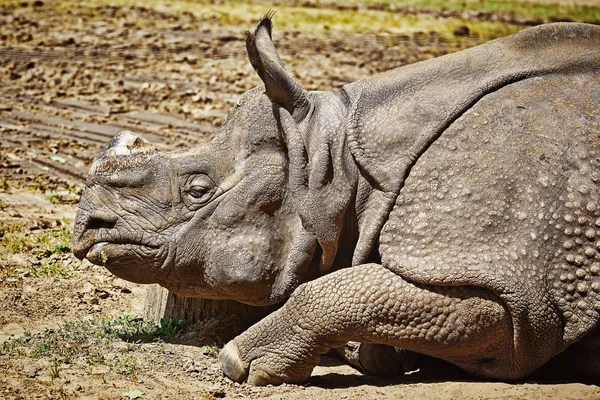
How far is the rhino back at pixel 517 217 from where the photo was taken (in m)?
5.03

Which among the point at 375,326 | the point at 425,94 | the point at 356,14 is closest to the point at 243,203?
the point at 375,326

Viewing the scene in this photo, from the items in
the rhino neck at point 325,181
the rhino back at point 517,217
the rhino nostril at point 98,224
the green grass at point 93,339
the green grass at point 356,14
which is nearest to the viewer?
the rhino back at point 517,217

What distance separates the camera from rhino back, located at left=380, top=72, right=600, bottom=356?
5027 millimetres

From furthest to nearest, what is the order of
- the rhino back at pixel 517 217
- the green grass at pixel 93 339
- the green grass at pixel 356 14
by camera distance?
the green grass at pixel 356 14, the green grass at pixel 93 339, the rhino back at pixel 517 217

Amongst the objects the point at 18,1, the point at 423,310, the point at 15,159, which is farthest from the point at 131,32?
the point at 423,310

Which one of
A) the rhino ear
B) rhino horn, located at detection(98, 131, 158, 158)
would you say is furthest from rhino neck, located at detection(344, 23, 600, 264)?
rhino horn, located at detection(98, 131, 158, 158)

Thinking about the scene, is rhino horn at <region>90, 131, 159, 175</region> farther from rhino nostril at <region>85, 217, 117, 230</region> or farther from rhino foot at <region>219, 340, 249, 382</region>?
rhino foot at <region>219, 340, 249, 382</region>

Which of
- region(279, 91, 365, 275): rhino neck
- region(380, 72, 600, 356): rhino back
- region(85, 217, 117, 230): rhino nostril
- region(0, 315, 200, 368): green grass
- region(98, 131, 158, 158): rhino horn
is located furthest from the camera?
region(98, 131, 158, 158): rhino horn

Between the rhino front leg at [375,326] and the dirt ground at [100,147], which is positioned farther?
the dirt ground at [100,147]

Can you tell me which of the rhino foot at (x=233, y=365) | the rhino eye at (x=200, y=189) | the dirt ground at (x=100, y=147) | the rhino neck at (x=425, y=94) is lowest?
the dirt ground at (x=100, y=147)

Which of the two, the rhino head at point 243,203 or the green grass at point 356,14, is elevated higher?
the rhino head at point 243,203

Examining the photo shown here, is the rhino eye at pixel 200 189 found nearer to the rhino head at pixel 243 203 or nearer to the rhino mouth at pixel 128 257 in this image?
the rhino head at pixel 243 203

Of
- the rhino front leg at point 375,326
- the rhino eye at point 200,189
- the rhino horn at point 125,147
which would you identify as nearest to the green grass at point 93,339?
the rhino front leg at point 375,326

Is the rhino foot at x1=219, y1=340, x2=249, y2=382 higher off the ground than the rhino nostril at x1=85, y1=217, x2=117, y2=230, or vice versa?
→ the rhino nostril at x1=85, y1=217, x2=117, y2=230
